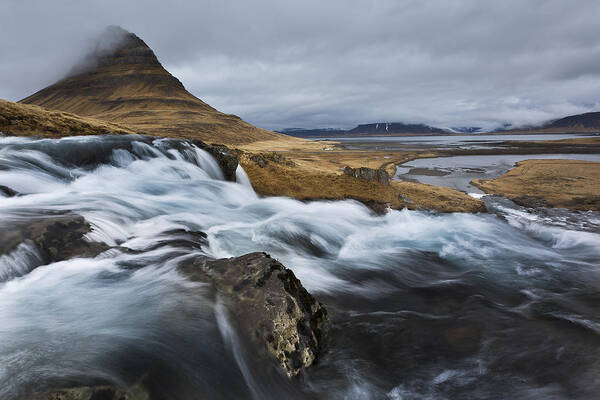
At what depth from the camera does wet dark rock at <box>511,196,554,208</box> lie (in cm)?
2003

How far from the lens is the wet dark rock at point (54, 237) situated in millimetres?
5926

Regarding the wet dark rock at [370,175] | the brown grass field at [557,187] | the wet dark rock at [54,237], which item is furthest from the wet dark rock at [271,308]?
the brown grass field at [557,187]

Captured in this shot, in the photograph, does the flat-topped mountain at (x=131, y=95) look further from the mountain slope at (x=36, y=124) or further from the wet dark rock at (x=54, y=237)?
the wet dark rock at (x=54, y=237)

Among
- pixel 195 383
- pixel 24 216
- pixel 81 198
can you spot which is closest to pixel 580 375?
pixel 195 383

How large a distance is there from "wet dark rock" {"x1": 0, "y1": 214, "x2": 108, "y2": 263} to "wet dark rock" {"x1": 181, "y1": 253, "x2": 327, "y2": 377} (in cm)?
264

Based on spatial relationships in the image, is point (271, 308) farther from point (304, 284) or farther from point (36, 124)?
point (36, 124)

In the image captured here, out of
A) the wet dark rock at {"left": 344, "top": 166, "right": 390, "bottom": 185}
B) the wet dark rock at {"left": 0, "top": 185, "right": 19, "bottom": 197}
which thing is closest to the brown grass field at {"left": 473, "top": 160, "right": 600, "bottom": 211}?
the wet dark rock at {"left": 344, "top": 166, "right": 390, "bottom": 185}

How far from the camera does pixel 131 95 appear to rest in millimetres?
131375

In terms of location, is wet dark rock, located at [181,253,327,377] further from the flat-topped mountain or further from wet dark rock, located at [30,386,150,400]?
the flat-topped mountain

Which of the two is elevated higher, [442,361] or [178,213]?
[178,213]

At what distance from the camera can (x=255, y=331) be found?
4.61 meters

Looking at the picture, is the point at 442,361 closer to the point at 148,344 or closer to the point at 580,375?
the point at 580,375

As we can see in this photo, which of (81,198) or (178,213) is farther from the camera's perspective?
(178,213)

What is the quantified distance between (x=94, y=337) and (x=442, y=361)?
226 inches
